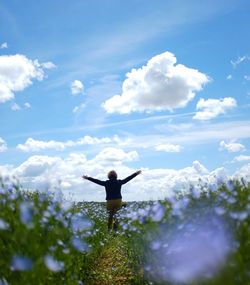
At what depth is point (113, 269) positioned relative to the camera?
24.0 ft

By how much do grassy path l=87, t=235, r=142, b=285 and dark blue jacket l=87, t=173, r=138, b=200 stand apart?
122 inches

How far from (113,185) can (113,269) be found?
17.7ft

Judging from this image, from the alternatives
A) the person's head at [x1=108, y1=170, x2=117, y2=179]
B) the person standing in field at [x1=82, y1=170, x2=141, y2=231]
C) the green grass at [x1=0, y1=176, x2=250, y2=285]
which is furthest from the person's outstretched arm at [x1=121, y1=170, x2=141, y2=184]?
the green grass at [x1=0, y1=176, x2=250, y2=285]

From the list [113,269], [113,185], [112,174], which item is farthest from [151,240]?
[112,174]

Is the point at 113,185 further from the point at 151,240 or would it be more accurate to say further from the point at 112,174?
the point at 151,240

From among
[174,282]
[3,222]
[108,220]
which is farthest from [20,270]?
[108,220]

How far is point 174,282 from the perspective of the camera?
14.0ft

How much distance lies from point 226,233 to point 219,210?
0.37m

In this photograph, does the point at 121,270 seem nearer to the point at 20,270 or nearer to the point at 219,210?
the point at 219,210

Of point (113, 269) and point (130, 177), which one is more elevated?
point (130, 177)

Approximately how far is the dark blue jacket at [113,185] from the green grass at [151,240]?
556 cm

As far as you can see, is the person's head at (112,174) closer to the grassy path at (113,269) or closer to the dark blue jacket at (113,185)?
the dark blue jacket at (113,185)

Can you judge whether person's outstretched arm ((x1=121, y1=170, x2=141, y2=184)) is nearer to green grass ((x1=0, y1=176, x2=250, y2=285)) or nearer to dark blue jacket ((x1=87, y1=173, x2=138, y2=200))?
dark blue jacket ((x1=87, y1=173, x2=138, y2=200))

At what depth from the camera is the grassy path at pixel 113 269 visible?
6669mm
